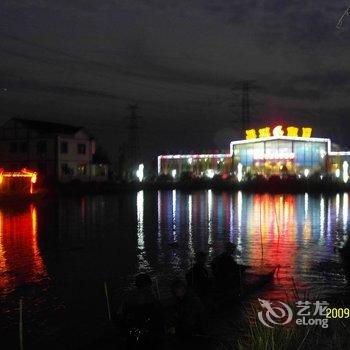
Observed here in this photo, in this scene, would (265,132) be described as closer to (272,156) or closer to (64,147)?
(272,156)

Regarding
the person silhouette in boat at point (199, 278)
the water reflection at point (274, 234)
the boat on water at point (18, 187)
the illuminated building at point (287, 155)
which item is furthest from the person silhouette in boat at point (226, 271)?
the illuminated building at point (287, 155)

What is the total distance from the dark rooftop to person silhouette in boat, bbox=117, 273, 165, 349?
7237 cm

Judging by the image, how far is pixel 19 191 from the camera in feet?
190

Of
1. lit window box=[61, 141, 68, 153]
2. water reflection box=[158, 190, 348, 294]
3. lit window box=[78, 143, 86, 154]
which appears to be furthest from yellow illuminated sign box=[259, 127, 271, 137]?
water reflection box=[158, 190, 348, 294]

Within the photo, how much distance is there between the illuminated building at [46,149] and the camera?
7831 centimetres

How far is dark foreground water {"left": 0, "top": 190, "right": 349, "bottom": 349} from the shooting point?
15.8 m

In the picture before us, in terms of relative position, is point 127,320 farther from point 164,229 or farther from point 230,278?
point 164,229

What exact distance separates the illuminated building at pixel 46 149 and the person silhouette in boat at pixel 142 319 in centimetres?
6698

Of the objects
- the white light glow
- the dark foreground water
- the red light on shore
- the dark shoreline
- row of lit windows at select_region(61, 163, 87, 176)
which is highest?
the white light glow

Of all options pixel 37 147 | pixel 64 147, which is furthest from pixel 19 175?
pixel 64 147

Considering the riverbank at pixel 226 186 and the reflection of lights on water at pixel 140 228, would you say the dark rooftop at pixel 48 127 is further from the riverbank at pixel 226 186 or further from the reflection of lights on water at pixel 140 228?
the reflection of lights on water at pixel 140 228

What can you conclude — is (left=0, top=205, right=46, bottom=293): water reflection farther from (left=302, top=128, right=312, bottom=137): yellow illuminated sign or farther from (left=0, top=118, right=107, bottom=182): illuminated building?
(left=302, top=128, right=312, bottom=137): yellow illuminated sign

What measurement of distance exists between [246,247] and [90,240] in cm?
842

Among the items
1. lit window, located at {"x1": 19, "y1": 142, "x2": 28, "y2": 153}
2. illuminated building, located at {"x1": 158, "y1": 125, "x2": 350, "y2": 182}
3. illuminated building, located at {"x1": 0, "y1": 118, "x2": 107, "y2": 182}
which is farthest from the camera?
illuminated building, located at {"x1": 158, "y1": 125, "x2": 350, "y2": 182}
